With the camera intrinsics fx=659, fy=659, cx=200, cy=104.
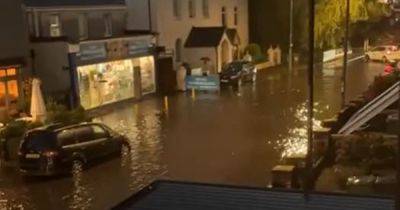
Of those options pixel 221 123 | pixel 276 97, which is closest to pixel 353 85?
pixel 276 97

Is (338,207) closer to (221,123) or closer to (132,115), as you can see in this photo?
(221,123)

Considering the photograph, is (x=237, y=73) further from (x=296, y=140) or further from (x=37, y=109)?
(x=37, y=109)

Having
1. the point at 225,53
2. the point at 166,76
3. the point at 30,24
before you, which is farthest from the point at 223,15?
the point at 30,24

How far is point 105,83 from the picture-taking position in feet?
114

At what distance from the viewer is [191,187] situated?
10.0 meters

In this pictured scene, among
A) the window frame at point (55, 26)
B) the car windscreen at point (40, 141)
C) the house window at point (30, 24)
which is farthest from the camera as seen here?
the window frame at point (55, 26)

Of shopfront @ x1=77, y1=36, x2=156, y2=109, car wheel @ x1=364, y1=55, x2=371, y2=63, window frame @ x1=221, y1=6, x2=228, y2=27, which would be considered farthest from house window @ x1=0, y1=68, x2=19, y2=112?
car wheel @ x1=364, y1=55, x2=371, y2=63

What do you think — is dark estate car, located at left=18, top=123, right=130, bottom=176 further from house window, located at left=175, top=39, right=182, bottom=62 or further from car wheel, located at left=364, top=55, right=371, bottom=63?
car wheel, located at left=364, top=55, right=371, bottom=63

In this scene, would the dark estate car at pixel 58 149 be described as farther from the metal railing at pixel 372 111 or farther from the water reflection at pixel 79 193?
the metal railing at pixel 372 111

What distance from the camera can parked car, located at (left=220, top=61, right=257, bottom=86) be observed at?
4209 centimetres

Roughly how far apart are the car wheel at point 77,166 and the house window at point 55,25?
16.0 metres

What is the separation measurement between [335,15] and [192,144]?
104ft

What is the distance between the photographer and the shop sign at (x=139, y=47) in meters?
37.0

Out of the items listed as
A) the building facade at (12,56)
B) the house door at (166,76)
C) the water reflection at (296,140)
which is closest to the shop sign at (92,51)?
the building facade at (12,56)
